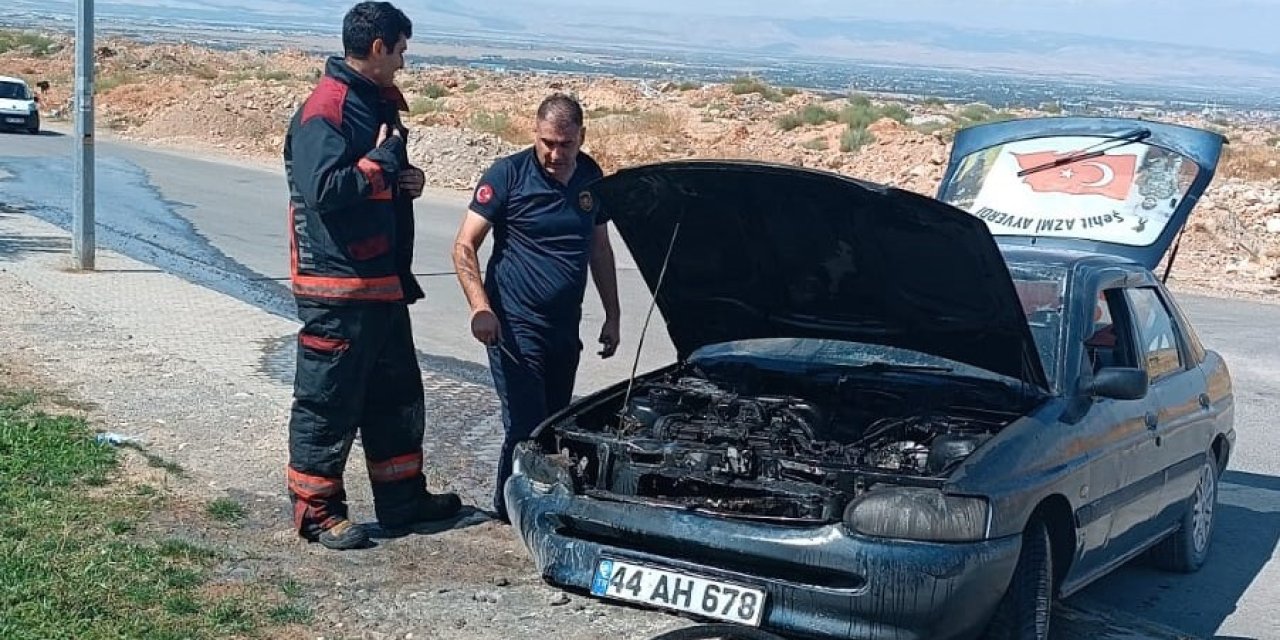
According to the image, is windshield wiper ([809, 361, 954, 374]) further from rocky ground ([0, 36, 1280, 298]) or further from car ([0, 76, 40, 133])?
car ([0, 76, 40, 133])

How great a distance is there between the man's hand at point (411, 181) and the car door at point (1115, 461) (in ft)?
8.33

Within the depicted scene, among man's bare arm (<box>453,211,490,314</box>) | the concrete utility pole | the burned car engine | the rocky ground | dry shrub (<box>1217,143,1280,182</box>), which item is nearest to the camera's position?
the burned car engine

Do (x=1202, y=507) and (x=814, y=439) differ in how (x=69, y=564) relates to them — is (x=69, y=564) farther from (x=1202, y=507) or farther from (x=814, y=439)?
(x=1202, y=507)

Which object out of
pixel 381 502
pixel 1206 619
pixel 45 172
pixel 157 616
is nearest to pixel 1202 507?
pixel 1206 619

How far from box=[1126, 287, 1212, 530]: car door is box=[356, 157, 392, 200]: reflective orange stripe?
→ 9.62 feet

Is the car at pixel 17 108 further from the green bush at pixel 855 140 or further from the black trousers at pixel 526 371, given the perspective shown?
the black trousers at pixel 526 371

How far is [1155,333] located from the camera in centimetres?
676

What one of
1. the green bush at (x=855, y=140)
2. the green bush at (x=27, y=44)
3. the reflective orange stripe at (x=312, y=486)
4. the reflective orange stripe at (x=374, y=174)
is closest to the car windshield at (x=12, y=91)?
the green bush at (x=855, y=140)

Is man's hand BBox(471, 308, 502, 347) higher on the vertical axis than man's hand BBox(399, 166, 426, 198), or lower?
lower

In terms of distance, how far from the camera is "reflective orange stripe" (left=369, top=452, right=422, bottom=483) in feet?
21.8

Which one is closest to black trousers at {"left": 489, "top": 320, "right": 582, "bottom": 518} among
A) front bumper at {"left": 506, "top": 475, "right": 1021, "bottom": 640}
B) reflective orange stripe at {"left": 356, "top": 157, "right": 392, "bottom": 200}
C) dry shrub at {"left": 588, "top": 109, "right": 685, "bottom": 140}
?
reflective orange stripe at {"left": 356, "top": 157, "right": 392, "bottom": 200}

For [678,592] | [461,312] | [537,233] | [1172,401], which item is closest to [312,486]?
[537,233]

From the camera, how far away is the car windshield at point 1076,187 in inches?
317

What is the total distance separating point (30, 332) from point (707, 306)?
19.9 feet
